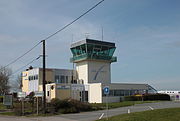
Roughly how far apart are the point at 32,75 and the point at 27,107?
27.3 metres

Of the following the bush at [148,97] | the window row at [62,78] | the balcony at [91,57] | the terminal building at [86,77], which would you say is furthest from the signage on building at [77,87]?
the window row at [62,78]

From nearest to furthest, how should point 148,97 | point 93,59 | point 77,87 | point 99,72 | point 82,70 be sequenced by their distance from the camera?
point 148,97
point 77,87
point 93,59
point 82,70
point 99,72

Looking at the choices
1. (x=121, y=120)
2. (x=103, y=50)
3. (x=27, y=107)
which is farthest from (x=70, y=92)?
(x=121, y=120)

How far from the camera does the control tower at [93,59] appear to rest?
53.6 metres

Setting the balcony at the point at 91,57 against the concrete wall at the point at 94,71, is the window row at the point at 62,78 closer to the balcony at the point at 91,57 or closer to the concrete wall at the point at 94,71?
the concrete wall at the point at 94,71

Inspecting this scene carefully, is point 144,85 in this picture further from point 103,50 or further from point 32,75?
point 32,75

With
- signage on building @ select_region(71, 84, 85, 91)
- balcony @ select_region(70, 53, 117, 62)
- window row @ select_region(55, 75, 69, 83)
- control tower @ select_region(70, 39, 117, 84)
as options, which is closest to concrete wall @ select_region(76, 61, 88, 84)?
control tower @ select_region(70, 39, 117, 84)

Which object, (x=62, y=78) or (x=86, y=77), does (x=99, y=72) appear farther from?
(x=62, y=78)

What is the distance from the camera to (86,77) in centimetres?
5381

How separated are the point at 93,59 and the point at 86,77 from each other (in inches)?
149

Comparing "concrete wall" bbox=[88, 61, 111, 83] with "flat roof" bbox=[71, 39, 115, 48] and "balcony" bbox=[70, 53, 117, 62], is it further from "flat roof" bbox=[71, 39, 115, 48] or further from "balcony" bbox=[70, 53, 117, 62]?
"flat roof" bbox=[71, 39, 115, 48]

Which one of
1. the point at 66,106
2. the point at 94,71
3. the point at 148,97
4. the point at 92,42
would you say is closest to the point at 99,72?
the point at 94,71

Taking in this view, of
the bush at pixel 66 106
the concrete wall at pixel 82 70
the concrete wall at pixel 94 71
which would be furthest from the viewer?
the concrete wall at pixel 82 70

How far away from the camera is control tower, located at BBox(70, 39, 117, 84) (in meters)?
53.6
